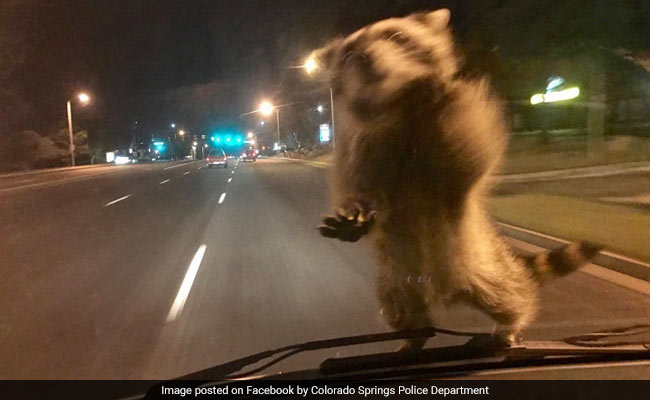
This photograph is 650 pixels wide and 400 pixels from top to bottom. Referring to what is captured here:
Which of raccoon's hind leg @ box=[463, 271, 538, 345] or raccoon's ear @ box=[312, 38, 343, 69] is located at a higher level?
raccoon's ear @ box=[312, 38, 343, 69]

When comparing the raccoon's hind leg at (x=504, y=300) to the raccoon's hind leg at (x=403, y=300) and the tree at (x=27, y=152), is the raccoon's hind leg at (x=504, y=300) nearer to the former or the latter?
the raccoon's hind leg at (x=403, y=300)

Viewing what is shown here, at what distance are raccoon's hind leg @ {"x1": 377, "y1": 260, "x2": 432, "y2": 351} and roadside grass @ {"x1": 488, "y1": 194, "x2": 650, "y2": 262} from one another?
5.34m

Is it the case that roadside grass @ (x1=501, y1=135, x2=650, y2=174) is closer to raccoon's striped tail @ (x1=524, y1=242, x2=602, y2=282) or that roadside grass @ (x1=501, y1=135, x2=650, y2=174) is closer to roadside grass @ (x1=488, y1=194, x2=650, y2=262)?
roadside grass @ (x1=488, y1=194, x2=650, y2=262)

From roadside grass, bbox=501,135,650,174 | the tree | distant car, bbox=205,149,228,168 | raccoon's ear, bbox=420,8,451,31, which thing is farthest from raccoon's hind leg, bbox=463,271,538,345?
the tree

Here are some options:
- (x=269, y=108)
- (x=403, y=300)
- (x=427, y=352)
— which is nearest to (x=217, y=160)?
(x=269, y=108)

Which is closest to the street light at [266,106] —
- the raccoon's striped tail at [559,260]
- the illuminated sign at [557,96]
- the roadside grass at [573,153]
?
the roadside grass at [573,153]

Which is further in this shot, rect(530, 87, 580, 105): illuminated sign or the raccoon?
rect(530, 87, 580, 105): illuminated sign

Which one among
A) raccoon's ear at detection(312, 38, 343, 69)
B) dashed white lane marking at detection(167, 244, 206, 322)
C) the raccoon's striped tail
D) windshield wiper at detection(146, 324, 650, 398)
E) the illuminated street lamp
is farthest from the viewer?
the illuminated street lamp

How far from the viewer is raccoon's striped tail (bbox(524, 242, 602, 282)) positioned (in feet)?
18.9

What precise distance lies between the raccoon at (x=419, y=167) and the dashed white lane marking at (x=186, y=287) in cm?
393

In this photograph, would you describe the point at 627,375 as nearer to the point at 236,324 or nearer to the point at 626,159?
the point at 236,324

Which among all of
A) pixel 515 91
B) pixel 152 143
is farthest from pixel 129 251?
pixel 152 143

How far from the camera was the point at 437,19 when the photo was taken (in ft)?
17.2

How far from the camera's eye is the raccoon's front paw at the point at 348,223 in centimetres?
471
